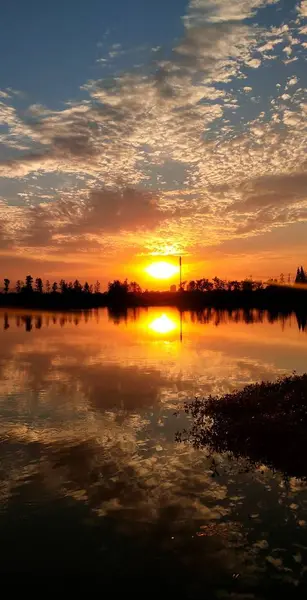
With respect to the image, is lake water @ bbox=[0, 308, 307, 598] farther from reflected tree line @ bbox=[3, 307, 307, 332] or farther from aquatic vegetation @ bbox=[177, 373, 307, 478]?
reflected tree line @ bbox=[3, 307, 307, 332]

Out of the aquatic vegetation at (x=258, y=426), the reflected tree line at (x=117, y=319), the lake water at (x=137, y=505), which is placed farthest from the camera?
the reflected tree line at (x=117, y=319)

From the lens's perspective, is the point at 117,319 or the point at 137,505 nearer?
the point at 137,505

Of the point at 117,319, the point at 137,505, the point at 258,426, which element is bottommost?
the point at 117,319

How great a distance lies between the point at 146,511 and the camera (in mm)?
11453

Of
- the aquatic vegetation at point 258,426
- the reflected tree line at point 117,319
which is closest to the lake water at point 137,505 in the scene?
the aquatic vegetation at point 258,426

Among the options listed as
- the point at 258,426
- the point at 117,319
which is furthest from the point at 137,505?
the point at 117,319

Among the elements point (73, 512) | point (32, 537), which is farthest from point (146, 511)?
point (32, 537)

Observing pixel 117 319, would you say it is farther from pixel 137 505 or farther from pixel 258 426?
pixel 137 505

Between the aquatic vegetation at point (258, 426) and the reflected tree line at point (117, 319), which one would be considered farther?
the reflected tree line at point (117, 319)

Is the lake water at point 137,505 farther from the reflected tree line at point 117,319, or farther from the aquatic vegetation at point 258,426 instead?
the reflected tree line at point 117,319

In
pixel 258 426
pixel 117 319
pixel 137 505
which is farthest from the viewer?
pixel 117 319

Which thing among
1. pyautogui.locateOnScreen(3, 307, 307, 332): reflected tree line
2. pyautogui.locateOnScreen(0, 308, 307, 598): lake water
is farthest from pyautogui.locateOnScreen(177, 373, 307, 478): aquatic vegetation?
pyautogui.locateOnScreen(3, 307, 307, 332): reflected tree line

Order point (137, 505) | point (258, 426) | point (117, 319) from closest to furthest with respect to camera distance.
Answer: point (137, 505)
point (258, 426)
point (117, 319)

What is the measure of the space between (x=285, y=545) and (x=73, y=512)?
5395 millimetres
